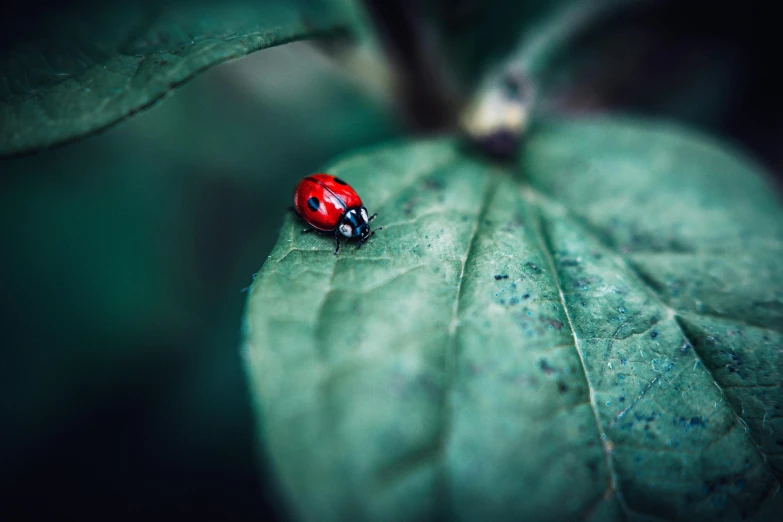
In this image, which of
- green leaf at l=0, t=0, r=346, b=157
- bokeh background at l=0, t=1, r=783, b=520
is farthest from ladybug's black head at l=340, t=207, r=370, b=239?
bokeh background at l=0, t=1, r=783, b=520

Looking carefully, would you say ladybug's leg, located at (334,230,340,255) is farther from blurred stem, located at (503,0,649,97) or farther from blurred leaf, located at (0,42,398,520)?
blurred leaf, located at (0,42,398,520)

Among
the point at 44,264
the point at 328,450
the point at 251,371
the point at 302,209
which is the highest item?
the point at 44,264

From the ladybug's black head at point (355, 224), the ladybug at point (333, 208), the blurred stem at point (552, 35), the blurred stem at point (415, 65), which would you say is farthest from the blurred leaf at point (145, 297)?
the ladybug's black head at point (355, 224)

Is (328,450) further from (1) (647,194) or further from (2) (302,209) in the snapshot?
(1) (647,194)

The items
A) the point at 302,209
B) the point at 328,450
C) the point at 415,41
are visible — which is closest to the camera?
the point at 328,450

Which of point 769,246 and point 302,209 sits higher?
point 302,209

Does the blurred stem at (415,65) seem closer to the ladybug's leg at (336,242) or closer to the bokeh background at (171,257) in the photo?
the bokeh background at (171,257)

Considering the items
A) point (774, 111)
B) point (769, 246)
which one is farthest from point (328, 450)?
point (774, 111)
